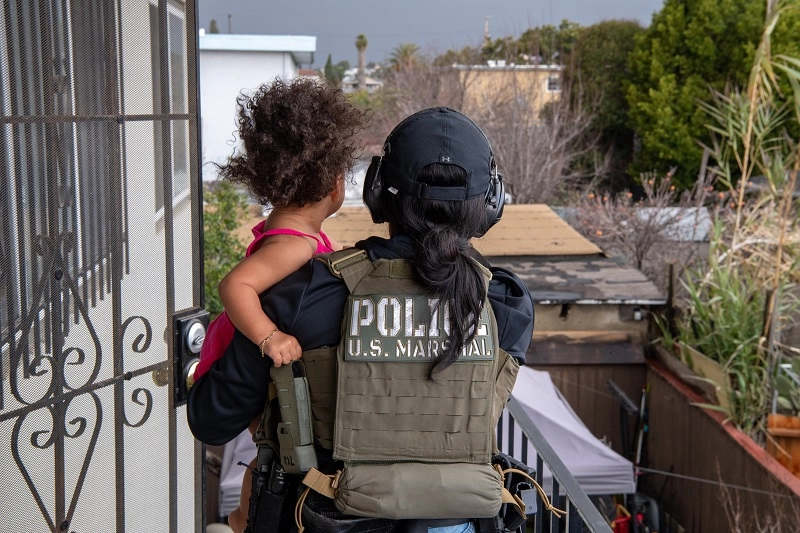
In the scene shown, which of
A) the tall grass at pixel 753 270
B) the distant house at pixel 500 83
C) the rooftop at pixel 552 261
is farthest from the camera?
the distant house at pixel 500 83

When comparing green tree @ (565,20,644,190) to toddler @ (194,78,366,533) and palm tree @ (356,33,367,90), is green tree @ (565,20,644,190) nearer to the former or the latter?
palm tree @ (356,33,367,90)

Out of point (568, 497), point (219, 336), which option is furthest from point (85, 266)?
point (568, 497)

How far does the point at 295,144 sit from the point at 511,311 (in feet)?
2.23

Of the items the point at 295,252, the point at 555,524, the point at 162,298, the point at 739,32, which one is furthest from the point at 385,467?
the point at 739,32

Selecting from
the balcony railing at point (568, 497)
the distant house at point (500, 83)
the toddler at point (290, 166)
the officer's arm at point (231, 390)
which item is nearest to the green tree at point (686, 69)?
the distant house at point (500, 83)

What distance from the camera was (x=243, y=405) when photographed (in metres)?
1.81

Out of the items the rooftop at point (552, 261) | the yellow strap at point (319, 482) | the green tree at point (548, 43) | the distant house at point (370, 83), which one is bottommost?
the rooftop at point (552, 261)

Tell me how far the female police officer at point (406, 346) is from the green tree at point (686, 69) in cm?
2325

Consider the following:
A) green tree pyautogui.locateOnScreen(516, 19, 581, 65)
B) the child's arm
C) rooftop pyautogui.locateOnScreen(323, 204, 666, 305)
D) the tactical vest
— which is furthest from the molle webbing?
green tree pyautogui.locateOnScreen(516, 19, 581, 65)

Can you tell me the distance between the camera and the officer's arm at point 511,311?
182 cm

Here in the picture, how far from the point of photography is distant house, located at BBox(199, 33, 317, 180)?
24.4 m

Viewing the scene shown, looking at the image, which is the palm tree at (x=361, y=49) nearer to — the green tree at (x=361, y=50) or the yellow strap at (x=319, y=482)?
the green tree at (x=361, y=50)

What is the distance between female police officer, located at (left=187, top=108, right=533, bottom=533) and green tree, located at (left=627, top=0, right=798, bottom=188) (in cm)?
2325

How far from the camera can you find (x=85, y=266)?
2.18 meters
